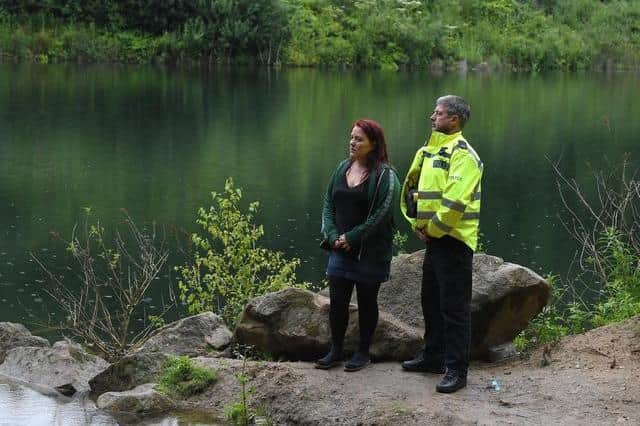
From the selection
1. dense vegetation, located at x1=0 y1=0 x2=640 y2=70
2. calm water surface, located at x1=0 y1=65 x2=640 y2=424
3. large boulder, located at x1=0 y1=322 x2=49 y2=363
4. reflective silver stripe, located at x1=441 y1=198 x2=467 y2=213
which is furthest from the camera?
dense vegetation, located at x1=0 y1=0 x2=640 y2=70

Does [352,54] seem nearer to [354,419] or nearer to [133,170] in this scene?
[133,170]

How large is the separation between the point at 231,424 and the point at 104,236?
1034cm

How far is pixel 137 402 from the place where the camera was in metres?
8.02

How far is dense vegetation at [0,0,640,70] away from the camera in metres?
61.0

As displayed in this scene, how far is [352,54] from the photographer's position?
67.7 m

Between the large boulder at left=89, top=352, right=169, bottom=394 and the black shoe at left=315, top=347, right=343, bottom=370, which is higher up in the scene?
the black shoe at left=315, top=347, right=343, bottom=370

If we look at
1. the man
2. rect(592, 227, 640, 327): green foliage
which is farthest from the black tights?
rect(592, 227, 640, 327): green foliage

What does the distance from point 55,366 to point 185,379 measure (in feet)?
4.96

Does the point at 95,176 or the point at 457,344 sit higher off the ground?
the point at 457,344

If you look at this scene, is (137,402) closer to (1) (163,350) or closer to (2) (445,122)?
(1) (163,350)

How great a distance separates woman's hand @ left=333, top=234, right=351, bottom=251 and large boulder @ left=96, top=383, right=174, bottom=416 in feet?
5.23

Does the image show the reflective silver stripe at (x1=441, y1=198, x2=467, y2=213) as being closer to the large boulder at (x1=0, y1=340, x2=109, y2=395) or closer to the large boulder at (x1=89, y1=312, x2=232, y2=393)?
the large boulder at (x1=89, y1=312, x2=232, y2=393)

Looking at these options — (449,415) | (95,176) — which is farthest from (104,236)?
(449,415)

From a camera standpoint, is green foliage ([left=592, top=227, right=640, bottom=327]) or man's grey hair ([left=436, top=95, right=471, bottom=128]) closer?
man's grey hair ([left=436, top=95, right=471, bottom=128])
